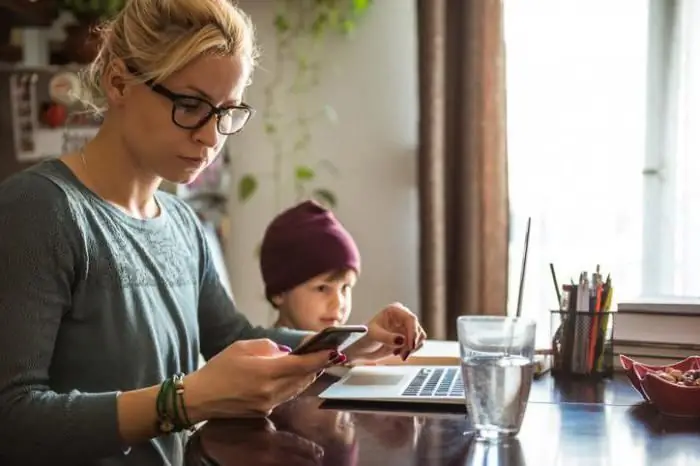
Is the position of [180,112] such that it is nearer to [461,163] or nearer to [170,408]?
[170,408]

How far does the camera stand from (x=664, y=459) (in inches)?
36.9

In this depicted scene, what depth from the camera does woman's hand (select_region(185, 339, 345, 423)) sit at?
1.08m

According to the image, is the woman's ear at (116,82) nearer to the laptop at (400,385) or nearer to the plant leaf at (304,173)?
the laptop at (400,385)

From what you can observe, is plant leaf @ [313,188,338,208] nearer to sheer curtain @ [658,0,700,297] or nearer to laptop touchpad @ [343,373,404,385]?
sheer curtain @ [658,0,700,297]

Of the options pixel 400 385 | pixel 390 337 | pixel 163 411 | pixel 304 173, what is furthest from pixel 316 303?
pixel 304 173

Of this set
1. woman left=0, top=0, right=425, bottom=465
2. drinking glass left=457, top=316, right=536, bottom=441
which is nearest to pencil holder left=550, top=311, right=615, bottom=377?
woman left=0, top=0, right=425, bottom=465

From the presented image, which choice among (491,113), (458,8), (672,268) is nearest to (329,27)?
(458,8)

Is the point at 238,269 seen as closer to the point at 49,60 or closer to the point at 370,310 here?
the point at 370,310

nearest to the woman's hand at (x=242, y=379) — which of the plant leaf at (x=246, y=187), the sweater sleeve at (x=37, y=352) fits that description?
the sweater sleeve at (x=37, y=352)

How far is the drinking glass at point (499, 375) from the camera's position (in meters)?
1.01

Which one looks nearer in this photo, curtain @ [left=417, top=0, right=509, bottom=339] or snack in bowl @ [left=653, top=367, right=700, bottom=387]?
snack in bowl @ [left=653, top=367, right=700, bottom=387]

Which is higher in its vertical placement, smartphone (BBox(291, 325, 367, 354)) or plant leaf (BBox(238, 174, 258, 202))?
plant leaf (BBox(238, 174, 258, 202))

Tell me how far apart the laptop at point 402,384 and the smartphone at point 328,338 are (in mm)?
143

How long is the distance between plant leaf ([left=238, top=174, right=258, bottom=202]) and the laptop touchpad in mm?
1703
